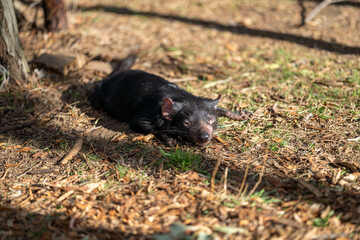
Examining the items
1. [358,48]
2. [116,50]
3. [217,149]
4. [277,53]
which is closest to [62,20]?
[116,50]

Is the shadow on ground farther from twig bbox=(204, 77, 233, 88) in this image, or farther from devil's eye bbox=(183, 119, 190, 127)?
devil's eye bbox=(183, 119, 190, 127)

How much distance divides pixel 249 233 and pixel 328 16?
7252 millimetres

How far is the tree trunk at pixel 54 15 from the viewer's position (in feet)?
23.4

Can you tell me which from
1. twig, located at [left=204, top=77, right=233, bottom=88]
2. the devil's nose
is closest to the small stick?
the devil's nose

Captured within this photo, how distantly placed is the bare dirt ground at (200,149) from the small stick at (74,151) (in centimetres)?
4

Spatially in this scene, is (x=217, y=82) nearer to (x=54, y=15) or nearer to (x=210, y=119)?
(x=210, y=119)

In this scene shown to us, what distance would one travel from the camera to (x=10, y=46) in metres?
5.16

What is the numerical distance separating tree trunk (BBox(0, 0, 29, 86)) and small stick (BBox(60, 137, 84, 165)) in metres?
1.96

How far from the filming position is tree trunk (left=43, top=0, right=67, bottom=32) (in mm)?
7144

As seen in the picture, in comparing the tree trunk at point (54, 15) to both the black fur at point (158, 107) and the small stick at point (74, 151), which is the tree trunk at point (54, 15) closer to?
the black fur at point (158, 107)

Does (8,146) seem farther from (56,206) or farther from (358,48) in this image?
(358,48)

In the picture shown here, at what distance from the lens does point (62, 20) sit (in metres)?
7.41

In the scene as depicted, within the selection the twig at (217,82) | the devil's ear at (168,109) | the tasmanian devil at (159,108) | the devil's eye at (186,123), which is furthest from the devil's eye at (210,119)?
the twig at (217,82)

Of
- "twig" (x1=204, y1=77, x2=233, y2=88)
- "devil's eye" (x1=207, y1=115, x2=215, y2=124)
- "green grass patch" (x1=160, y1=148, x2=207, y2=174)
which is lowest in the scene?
"green grass patch" (x1=160, y1=148, x2=207, y2=174)
